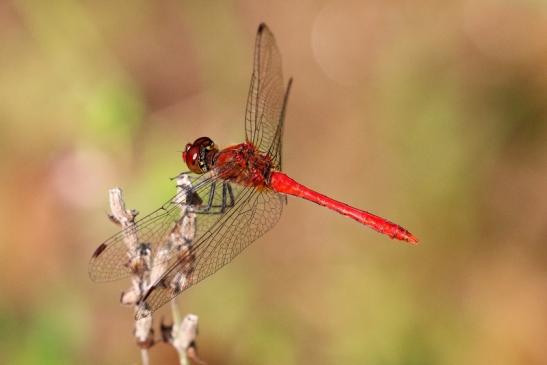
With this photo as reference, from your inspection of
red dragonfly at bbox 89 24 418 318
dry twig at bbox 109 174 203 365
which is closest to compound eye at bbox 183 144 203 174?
red dragonfly at bbox 89 24 418 318

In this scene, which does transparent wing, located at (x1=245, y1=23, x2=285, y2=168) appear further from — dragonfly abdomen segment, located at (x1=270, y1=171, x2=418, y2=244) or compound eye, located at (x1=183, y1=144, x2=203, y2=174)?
compound eye, located at (x1=183, y1=144, x2=203, y2=174)

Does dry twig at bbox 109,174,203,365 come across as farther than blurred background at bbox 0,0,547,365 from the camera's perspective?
No

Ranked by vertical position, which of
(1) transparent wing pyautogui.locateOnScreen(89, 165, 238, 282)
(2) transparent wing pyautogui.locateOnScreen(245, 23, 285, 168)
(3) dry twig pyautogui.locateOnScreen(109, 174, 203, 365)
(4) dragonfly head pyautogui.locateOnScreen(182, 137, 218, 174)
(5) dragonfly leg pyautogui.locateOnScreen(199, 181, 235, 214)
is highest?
(2) transparent wing pyautogui.locateOnScreen(245, 23, 285, 168)

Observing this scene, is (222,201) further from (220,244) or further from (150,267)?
(150,267)

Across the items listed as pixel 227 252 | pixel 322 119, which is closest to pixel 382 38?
pixel 322 119

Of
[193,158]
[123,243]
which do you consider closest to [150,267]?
[123,243]

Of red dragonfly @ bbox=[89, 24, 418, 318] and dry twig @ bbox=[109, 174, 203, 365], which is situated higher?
red dragonfly @ bbox=[89, 24, 418, 318]

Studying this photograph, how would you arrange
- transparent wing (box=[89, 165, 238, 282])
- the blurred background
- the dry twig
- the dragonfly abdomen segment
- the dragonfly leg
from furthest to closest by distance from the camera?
the blurred background, the dragonfly abdomen segment, the dragonfly leg, transparent wing (box=[89, 165, 238, 282]), the dry twig

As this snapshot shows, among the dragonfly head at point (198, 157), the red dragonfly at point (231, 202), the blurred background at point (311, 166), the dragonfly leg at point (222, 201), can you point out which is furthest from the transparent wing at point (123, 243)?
the blurred background at point (311, 166)
